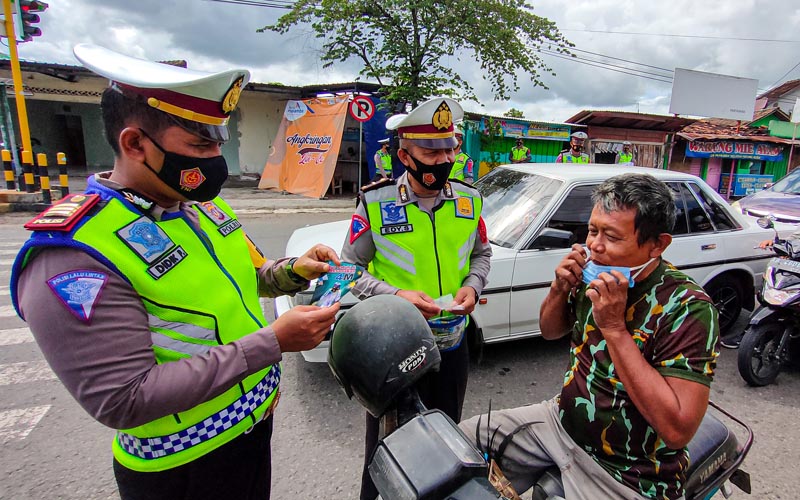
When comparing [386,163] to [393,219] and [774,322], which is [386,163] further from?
[393,219]

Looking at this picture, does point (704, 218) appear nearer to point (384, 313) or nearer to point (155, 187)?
point (384, 313)

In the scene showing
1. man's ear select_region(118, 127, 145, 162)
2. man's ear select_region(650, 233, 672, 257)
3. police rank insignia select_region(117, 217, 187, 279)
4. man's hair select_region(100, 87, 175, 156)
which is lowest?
man's ear select_region(650, 233, 672, 257)

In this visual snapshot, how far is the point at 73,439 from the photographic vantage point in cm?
282

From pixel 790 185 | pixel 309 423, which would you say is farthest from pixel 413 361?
pixel 790 185

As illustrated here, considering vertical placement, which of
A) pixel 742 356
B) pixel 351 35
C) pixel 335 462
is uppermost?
pixel 351 35

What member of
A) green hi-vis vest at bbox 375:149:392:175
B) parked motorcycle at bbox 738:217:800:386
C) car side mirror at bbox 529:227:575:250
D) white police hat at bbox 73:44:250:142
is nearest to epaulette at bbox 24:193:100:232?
white police hat at bbox 73:44:250:142

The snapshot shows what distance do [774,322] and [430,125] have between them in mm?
3515

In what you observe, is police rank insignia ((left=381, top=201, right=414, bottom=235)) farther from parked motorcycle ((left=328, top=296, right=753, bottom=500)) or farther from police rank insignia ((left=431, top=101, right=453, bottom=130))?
parked motorcycle ((left=328, top=296, right=753, bottom=500))

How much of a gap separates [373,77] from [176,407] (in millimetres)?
13875

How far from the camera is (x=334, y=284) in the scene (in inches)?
59.9

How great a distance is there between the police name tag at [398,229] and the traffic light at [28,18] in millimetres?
10871

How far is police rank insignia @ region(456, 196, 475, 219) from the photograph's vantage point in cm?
215

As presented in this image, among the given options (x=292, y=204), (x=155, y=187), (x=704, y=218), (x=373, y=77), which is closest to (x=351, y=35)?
(x=373, y=77)

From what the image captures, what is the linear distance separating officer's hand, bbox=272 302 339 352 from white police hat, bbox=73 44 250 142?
1.74 feet
